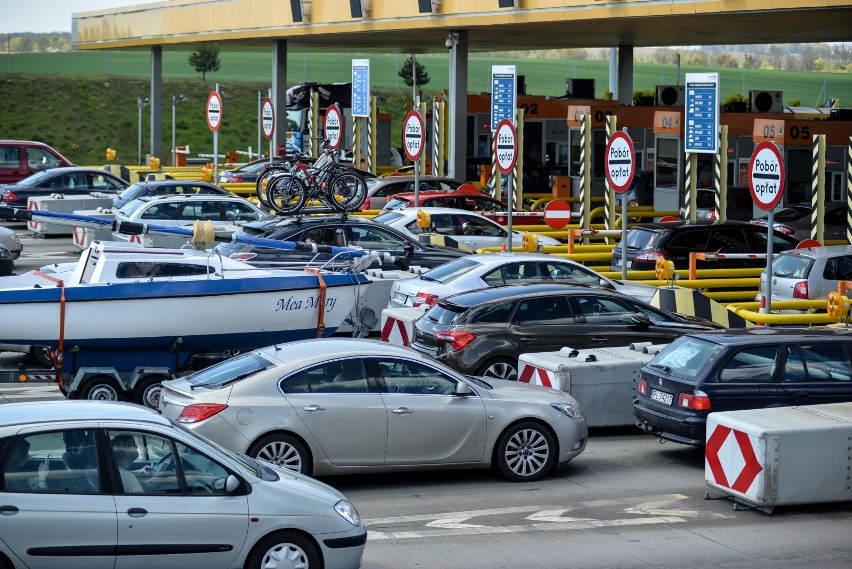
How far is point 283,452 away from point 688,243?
12931 mm

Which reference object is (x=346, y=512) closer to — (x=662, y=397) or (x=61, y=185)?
(x=662, y=397)

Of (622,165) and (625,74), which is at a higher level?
(625,74)

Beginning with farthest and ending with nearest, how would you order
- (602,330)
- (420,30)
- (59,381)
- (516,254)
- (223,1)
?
(223,1)
(420,30)
(516,254)
(602,330)
(59,381)

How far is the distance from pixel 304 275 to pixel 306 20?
25100mm

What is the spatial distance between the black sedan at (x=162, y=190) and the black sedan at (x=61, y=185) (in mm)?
3779

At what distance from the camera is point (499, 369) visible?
1527 cm

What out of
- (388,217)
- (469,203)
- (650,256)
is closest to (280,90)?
(469,203)

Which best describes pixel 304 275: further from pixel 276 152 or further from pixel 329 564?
pixel 276 152

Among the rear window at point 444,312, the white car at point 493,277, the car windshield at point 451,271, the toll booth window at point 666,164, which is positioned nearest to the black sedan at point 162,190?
the toll booth window at point 666,164

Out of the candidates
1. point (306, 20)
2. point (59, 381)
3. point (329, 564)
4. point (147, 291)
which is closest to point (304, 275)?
→ point (147, 291)

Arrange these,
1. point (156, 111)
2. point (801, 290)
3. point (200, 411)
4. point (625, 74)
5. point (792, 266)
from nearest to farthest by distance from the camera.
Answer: point (200, 411), point (801, 290), point (792, 266), point (625, 74), point (156, 111)

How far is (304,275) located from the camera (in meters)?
16.2

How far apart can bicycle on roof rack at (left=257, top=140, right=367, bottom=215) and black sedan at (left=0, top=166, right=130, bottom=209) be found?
711 centimetres

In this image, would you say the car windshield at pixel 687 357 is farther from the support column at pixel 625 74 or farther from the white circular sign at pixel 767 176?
the support column at pixel 625 74
